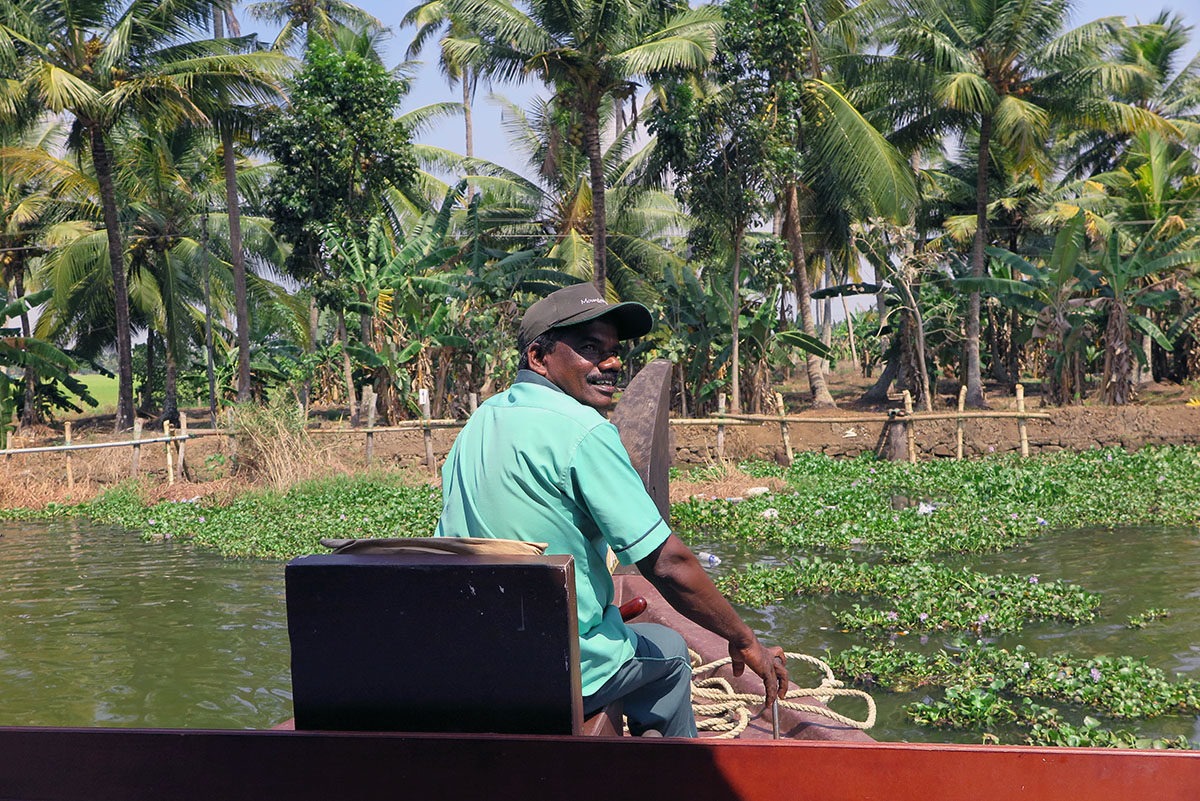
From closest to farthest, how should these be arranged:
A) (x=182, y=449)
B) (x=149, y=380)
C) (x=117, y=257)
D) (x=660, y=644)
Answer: (x=660, y=644) → (x=182, y=449) → (x=117, y=257) → (x=149, y=380)

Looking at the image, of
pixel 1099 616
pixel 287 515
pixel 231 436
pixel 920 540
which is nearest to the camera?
pixel 1099 616

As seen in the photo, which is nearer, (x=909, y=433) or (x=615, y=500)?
(x=615, y=500)

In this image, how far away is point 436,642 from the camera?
2609 mm

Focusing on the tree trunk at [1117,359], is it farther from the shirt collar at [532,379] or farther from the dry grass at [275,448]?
the shirt collar at [532,379]

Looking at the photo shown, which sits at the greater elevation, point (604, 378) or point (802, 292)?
point (802, 292)

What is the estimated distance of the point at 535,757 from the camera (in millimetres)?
2510

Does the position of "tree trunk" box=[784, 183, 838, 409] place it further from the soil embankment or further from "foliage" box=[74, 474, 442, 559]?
"foliage" box=[74, 474, 442, 559]

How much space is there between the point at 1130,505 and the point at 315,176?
Result: 51.4 feet

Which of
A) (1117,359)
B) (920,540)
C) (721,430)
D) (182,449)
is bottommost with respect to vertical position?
(920,540)

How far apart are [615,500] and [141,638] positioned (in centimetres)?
656

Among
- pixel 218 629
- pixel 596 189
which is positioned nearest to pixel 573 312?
pixel 218 629

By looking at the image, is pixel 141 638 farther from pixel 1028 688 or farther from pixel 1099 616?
pixel 1099 616

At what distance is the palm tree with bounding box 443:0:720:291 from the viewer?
1914 centimetres

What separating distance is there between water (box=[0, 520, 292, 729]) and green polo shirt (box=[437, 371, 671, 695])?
374 centimetres
